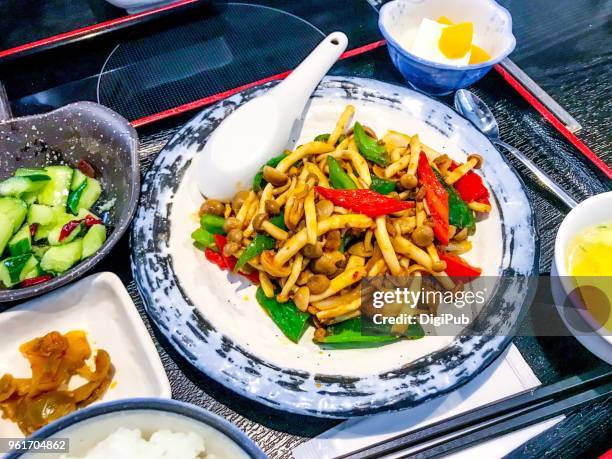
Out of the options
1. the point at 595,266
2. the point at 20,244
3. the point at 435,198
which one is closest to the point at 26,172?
the point at 20,244

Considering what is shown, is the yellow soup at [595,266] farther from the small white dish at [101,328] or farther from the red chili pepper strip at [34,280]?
the red chili pepper strip at [34,280]

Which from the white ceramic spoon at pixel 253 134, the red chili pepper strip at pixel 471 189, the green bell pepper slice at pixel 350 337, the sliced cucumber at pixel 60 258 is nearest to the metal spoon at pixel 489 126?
the red chili pepper strip at pixel 471 189

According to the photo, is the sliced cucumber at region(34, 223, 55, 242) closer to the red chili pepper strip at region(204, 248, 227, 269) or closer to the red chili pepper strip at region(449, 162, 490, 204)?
the red chili pepper strip at region(204, 248, 227, 269)

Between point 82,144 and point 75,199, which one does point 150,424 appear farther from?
point 82,144

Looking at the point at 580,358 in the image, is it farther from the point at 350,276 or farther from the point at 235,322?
the point at 235,322

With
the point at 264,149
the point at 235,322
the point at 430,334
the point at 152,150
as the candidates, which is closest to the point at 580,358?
the point at 430,334

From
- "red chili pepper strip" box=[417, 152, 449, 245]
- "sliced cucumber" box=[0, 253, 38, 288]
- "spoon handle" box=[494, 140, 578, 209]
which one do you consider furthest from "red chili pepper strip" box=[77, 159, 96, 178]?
"spoon handle" box=[494, 140, 578, 209]
